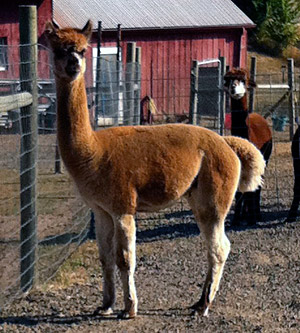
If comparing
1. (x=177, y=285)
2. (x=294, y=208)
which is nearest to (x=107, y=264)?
(x=177, y=285)

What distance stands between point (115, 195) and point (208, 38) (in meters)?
20.2

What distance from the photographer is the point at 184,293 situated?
7.59 m

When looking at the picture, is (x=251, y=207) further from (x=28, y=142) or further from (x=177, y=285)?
(x=28, y=142)

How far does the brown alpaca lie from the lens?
6.30m

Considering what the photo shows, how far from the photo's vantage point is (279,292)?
773 cm

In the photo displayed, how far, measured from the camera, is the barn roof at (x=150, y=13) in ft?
78.6

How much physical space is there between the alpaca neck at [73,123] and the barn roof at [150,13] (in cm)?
1708

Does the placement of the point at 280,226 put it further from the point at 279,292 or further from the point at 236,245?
the point at 279,292

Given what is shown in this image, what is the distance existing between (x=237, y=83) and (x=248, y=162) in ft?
11.4

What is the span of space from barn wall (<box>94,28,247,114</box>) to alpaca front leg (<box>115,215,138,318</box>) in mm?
16524

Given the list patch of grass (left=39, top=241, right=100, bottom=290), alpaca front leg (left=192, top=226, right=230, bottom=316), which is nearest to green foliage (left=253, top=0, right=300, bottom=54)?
patch of grass (left=39, top=241, right=100, bottom=290)

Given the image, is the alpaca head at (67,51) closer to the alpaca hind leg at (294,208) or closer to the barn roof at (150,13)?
the alpaca hind leg at (294,208)

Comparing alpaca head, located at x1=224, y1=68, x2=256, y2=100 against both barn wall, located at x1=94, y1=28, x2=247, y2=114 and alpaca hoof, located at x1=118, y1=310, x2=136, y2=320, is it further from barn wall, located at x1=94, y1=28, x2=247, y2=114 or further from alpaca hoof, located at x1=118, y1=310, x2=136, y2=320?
barn wall, located at x1=94, y1=28, x2=247, y2=114

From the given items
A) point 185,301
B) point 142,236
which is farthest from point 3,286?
point 142,236
